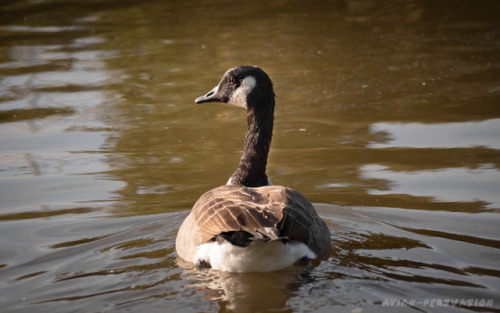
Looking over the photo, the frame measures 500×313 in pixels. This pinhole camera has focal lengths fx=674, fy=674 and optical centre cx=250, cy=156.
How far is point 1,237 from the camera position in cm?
616

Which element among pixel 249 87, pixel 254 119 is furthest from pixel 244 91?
pixel 254 119

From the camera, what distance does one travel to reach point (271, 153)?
8.34 m

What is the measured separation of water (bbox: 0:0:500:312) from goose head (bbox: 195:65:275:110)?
1167 millimetres

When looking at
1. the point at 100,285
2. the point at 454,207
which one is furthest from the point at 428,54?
the point at 100,285

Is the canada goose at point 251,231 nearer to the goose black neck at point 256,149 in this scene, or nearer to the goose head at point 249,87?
the goose black neck at point 256,149

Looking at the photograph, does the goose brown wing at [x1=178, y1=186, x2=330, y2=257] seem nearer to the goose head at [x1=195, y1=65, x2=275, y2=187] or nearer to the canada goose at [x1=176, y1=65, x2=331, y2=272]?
the canada goose at [x1=176, y1=65, x2=331, y2=272]

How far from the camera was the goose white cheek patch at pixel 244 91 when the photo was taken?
649 cm

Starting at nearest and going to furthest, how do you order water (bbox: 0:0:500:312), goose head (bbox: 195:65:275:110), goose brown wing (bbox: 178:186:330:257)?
goose brown wing (bbox: 178:186:330:257)
water (bbox: 0:0:500:312)
goose head (bbox: 195:65:275:110)

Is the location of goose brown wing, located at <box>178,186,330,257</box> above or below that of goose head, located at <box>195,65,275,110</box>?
below

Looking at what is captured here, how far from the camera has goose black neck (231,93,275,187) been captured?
249 inches

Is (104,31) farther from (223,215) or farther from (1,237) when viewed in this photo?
(223,215)

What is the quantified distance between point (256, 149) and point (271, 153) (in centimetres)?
196

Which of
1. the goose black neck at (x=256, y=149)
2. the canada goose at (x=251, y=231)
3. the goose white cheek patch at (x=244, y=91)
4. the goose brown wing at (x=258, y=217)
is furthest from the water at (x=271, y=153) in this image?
the goose white cheek patch at (x=244, y=91)

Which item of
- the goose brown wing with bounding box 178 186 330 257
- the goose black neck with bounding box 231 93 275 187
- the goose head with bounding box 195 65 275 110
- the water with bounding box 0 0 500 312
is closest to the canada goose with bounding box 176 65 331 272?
the goose brown wing with bounding box 178 186 330 257
